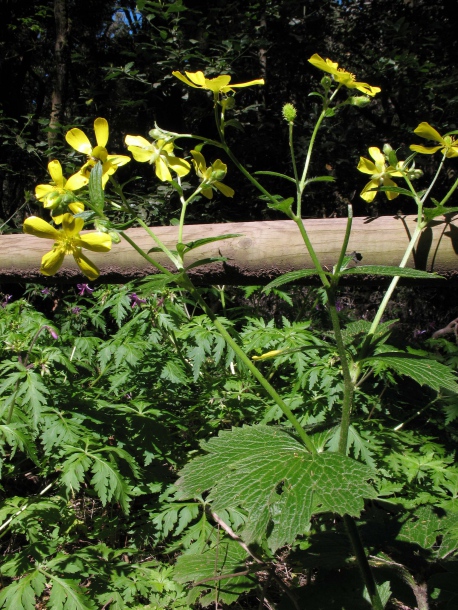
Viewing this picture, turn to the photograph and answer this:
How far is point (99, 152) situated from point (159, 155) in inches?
5.4

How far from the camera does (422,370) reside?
2.42 ft

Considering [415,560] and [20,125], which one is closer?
[415,560]

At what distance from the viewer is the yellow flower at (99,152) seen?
33.0 inches

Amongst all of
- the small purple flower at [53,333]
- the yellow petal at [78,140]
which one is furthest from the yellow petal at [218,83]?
the small purple flower at [53,333]

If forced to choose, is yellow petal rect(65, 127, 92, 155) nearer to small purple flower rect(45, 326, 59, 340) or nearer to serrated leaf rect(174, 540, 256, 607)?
serrated leaf rect(174, 540, 256, 607)

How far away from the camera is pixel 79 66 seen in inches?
214

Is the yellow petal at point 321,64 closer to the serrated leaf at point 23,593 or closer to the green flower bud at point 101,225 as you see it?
the green flower bud at point 101,225

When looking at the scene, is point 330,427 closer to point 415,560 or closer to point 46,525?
point 415,560

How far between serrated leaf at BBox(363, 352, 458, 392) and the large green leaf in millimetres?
149

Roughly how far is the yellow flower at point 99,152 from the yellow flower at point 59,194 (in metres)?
0.03

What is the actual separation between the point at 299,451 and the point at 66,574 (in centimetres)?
101

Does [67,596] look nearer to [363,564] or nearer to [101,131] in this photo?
[363,564]

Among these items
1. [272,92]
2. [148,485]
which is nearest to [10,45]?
[272,92]

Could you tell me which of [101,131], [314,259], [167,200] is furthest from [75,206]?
[167,200]
